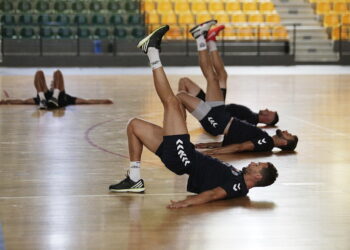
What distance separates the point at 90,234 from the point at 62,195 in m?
1.11

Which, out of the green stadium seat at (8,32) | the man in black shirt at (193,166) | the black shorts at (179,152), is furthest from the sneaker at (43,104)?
the green stadium seat at (8,32)

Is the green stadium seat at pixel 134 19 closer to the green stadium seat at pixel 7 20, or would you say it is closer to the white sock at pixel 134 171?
the green stadium seat at pixel 7 20

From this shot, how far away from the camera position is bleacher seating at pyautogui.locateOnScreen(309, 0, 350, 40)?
75.6 ft

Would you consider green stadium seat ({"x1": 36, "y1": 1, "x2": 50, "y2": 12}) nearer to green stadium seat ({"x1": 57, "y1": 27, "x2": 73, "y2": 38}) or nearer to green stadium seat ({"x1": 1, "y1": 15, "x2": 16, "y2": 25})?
green stadium seat ({"x1": 1, "y1": 15, "x2": 16, "y2": 25})

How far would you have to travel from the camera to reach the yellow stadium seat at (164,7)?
23.3 meters

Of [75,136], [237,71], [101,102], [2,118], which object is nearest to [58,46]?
[237,71]

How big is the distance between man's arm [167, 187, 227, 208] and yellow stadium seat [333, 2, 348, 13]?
66.2 ft

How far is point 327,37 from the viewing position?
23.4 m

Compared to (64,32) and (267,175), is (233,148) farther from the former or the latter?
(64,32)

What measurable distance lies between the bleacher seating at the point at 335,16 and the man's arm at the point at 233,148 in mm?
15880

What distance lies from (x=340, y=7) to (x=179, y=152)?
20.4 metres

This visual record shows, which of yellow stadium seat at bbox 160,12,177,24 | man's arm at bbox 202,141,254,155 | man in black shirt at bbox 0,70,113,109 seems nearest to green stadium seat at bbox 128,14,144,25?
yellow stadium seat at bbox 160,12,177,24

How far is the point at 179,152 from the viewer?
526 centimetres

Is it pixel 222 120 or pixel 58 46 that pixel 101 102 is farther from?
pixel 58 46
